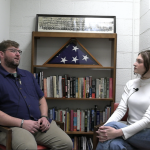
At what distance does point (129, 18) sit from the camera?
280cm

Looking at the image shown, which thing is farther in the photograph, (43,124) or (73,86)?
(73,86)

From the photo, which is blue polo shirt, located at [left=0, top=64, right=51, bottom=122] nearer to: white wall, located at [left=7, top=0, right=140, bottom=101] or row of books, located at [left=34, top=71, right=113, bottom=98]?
row of books, located at [left=34, top=71, right=113, bottom=98]

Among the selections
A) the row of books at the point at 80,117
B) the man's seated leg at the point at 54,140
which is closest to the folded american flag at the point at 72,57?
the row of books at the point at 80,117

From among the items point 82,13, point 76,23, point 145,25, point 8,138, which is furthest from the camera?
point 82,13

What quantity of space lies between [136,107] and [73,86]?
101 cm

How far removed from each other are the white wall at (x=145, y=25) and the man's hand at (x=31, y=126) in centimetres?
169

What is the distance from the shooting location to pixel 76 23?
2.68m

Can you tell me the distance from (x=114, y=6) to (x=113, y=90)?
1239 millimetres

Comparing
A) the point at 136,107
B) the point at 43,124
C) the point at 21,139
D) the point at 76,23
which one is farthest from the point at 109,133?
the point at 76,23

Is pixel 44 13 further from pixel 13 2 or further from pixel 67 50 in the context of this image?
pixel 67 50

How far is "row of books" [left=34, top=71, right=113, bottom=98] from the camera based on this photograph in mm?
2592

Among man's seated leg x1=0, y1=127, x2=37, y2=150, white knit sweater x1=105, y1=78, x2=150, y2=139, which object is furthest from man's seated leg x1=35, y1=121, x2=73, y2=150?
white knit sweater x1=105, y1=78, x2=150, y2=139

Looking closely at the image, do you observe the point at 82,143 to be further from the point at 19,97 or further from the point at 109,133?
the point at 19,97

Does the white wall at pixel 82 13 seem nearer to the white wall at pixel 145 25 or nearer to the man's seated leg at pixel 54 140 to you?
the white wall at pixel 145 25
